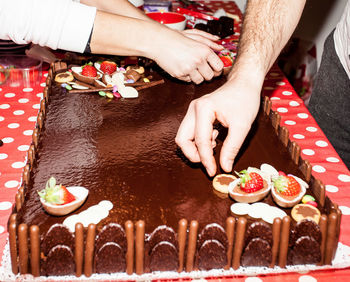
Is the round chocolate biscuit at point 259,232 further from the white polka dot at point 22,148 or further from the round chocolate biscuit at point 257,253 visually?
the white polka dot at point 22,148

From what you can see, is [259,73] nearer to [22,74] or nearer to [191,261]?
[191,261]

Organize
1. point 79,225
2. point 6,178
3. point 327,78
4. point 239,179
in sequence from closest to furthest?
point 79,225 → point 239,179 → point 6,178 → point 327,78

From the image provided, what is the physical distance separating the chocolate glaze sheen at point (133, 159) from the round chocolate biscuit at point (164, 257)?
0.20ft

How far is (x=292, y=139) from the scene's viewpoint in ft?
5.85

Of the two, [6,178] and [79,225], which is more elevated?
[79,225]

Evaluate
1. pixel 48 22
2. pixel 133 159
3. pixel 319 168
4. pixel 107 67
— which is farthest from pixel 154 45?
pixel 319 168

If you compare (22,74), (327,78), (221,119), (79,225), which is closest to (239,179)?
(221,119)

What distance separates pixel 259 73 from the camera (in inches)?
54.2

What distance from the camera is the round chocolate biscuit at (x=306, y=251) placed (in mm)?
1129

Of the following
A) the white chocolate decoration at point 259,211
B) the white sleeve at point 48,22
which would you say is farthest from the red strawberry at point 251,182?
the white sleeve at point 48,22

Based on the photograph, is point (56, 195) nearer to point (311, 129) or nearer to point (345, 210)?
point (345, 210)

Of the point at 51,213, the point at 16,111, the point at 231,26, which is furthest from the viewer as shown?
the point at 231,26

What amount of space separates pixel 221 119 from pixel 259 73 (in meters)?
0.22

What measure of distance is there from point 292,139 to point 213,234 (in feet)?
2.61
